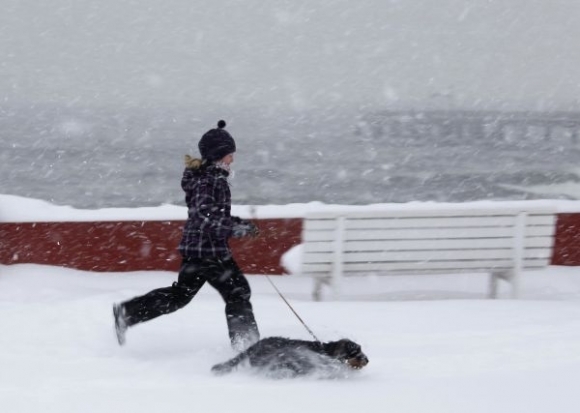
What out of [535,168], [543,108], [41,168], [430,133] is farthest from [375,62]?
[41,168]

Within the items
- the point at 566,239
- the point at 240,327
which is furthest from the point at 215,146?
the point at 566,239

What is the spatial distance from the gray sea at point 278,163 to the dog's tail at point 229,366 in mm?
32215

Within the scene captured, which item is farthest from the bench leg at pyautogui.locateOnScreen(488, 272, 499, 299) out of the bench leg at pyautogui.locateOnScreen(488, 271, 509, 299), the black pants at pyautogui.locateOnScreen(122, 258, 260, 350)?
the black pants at pyautogui.locateOnScreen(122, 258, 260, 350)

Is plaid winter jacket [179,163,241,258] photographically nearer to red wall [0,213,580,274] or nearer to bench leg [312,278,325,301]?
bench leg [312,278,325,301]

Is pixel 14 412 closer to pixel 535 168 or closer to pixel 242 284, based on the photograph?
pixel 242 284

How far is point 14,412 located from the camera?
4.26 meters

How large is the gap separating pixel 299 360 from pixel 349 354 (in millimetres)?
270

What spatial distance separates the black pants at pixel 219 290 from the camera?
5398 mm

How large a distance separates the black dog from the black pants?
410 millimetres

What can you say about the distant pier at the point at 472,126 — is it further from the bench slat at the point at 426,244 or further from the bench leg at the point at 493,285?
the bench slat at the point at 426,244

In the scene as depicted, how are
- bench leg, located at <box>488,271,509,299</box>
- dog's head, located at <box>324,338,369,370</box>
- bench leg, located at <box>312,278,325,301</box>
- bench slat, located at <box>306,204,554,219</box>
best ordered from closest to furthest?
dog's head, located at <box>324,338,369,370</box>
bench slat, located at <box>306,204,554,219</box>
bench leg, located at <box>312,278,325,301</box>
bench leg, located at <box>488,271,509,299</box>

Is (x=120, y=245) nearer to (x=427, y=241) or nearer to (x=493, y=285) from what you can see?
(x=427, y=241)

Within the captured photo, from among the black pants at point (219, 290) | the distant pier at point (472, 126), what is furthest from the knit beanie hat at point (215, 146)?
the distant pier at point (472, 126)

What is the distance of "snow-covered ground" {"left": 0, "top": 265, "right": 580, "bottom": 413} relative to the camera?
178 inches
